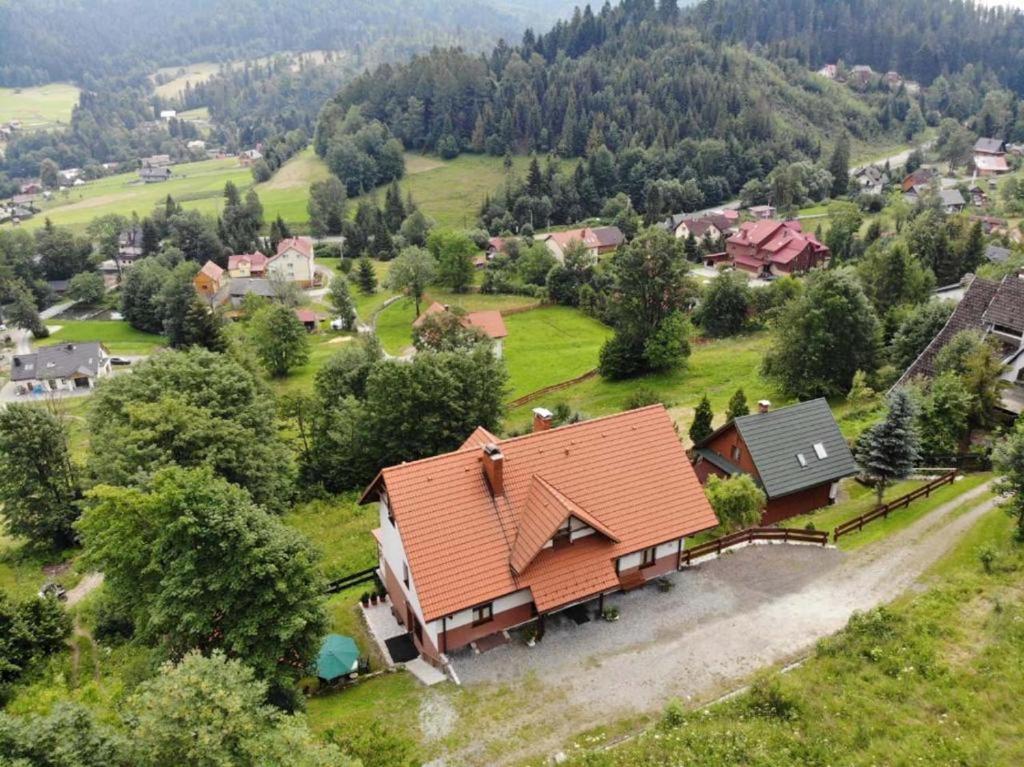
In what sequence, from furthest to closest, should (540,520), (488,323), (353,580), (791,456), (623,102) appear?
(623,102) < (488,323) < (791,456) < (353,580) < (540,520)

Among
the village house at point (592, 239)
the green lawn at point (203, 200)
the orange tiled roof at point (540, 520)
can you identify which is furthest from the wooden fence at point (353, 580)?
the green lawn at point (203, 200)

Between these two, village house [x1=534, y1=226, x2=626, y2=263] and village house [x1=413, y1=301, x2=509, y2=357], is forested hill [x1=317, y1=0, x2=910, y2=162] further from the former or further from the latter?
village house [x1=413, y1=301, x2=509, y2=357]

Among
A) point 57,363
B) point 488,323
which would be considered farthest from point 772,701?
point 57,363

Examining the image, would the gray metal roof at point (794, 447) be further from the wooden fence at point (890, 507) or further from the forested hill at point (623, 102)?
the forested hill at point (623, 102)

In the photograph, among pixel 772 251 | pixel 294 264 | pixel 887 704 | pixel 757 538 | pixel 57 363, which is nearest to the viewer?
pixel 887 704

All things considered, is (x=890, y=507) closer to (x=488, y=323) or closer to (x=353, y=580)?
(x=353, y=580)

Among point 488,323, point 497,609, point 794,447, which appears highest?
point 497,609

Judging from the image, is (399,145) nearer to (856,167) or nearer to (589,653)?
(856,167)

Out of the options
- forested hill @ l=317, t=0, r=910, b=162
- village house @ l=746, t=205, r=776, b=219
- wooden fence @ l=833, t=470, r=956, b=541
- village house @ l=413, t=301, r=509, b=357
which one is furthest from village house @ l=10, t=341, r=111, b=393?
village house @ l=746, t=205, r=776, b=219
